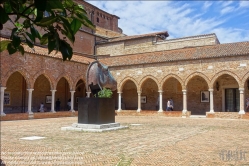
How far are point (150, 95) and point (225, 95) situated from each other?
24.1 ft

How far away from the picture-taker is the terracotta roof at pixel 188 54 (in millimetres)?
21172

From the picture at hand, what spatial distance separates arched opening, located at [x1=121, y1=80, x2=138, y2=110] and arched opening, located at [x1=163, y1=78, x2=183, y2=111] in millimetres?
3429

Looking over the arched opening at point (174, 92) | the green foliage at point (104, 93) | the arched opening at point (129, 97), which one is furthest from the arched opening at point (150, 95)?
the green foliage at point (104, 93)

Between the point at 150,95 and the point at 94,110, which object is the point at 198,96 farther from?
the point at 94,110

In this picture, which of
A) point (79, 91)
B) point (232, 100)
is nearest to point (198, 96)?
point (232, 100)

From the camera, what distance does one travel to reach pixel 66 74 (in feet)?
77.6

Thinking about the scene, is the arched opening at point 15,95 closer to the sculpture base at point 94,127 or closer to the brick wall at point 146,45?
the sculpture base at point 94,127

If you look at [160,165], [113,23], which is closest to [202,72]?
[160,165]

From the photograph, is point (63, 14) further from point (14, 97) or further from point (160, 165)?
point (14, 97)

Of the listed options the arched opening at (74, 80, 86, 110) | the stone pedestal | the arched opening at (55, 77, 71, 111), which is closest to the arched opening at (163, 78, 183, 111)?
the arched opening at (74, 80, 86, 110)

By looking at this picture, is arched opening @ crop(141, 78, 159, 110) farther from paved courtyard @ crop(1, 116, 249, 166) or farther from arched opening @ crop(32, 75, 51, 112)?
paved courtyard @ crop(1, 116, 249, 166)

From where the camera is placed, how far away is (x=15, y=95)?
23453 mm

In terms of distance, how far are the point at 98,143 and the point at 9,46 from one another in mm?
7416

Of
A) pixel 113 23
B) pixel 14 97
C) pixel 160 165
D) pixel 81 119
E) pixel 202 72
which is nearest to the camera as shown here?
pixel 160 165
